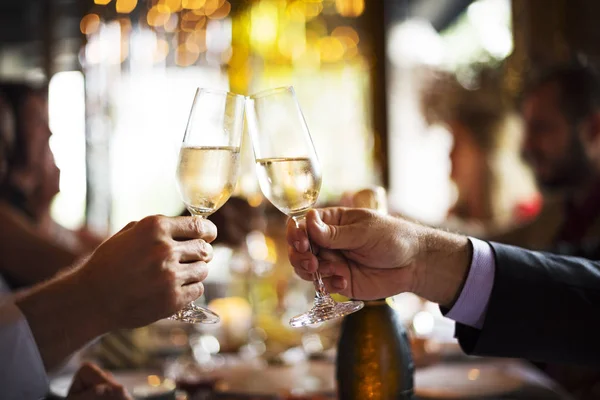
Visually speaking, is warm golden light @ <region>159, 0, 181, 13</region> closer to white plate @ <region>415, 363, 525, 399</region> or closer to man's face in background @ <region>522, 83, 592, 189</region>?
man's face in background @ <region>522, 83, 592, 189</region>

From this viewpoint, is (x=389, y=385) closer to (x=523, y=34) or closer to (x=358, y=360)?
(x=358, y=360)

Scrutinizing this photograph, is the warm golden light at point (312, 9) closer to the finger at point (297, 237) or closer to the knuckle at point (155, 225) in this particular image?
the finger at point (297, 237)

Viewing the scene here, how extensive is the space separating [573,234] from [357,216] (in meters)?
2.14

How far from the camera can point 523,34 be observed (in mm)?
5293

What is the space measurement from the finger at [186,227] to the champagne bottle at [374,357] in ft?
0.95

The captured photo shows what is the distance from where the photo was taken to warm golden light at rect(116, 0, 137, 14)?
5723mm

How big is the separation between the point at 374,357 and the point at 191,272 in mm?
316

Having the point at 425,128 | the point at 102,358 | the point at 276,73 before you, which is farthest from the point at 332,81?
the point at 102,358

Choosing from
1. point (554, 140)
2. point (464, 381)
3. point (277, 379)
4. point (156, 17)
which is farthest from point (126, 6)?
point (464, 381)

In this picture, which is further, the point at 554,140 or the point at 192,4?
A: the point at 192,4

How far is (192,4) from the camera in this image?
604 centimetres

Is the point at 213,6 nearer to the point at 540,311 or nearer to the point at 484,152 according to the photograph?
the point at 484,152

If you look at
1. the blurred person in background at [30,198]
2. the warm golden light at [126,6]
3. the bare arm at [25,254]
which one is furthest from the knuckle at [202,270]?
the warm golden light at [126,6]

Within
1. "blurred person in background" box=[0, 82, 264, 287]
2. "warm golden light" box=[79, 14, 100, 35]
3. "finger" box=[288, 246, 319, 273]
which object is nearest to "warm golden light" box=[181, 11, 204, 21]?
A: "warm golden light" box=[79, 14, 100, 35]
